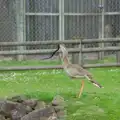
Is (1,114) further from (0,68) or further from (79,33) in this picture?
(79,33)

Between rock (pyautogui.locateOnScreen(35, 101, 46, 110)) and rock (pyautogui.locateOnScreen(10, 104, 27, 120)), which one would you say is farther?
rock (pyautogui.locateOnScreen(35, 101, 46, 110))

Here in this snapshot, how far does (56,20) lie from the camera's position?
1222cm

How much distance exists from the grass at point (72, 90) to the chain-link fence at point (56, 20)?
2343 mm

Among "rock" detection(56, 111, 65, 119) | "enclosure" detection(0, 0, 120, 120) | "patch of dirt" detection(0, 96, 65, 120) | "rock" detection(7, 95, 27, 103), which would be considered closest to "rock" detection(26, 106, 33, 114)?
"patch of dirt" detection(0, 96, 65, 120)

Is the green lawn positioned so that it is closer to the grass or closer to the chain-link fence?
the grass

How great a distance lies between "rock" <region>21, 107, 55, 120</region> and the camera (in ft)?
18.1

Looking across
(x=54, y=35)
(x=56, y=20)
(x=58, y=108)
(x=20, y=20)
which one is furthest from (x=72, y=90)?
(x=56, y=20)

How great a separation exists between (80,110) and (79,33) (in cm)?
664

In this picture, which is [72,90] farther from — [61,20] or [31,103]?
[61,20]

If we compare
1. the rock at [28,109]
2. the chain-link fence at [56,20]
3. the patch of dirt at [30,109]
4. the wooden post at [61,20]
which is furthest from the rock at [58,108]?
the wooden post at [61,20]

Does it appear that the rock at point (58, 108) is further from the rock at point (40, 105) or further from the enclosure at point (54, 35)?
the enclosure at point (54, 35)

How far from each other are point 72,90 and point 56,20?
5243 millimetres

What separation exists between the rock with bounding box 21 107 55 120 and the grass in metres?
0.23

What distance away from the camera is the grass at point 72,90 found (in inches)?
229
